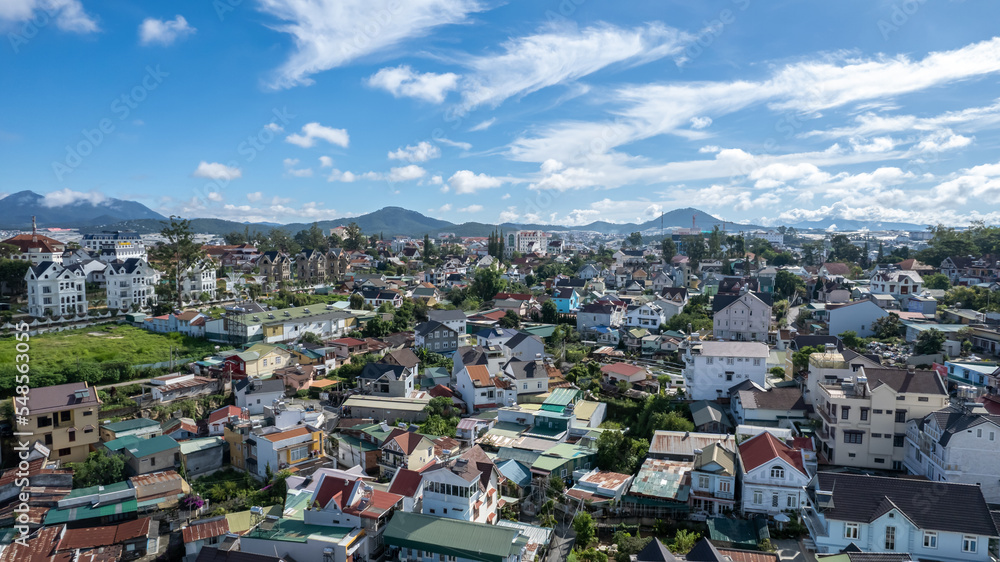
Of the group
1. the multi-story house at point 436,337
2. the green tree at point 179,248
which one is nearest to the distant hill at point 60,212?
the green tree at point 179,248

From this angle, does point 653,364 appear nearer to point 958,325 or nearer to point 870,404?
point 870,404

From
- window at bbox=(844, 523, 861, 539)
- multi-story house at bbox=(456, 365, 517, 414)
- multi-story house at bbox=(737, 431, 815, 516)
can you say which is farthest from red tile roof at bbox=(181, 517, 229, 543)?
window at bbox=(844, 523, 861, 539)

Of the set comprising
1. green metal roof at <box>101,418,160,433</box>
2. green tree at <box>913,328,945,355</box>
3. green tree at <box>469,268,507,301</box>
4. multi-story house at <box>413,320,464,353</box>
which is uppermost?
green tree at <box>469,268,507,301</box>

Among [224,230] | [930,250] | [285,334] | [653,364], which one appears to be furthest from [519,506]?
[224,230]

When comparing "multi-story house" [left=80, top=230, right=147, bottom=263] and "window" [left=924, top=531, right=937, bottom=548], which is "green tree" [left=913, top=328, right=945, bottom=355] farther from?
"multi-story house" [left=80, top=230, right=147, bottom=263]

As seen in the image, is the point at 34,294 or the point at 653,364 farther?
the point at 34,294
